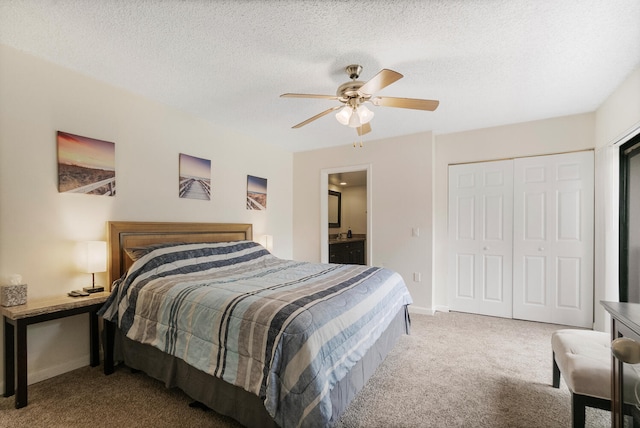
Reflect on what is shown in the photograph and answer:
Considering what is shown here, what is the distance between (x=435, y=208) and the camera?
13.6 feet

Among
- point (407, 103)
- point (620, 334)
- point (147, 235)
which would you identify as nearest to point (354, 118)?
point (407, 103)

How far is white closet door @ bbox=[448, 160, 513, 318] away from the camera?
3770mm

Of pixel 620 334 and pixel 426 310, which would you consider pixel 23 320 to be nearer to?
pixel 620 334

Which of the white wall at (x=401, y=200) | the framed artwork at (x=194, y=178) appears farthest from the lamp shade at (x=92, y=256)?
the white wall at (x=401, y=200)

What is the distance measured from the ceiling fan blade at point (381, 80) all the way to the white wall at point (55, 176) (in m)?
2.22

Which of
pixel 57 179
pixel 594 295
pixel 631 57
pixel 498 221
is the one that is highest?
pixel 631 57

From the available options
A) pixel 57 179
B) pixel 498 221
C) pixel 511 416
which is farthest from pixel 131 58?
pixel 498 221

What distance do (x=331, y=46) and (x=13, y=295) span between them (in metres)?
2.78

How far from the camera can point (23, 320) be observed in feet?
6.23

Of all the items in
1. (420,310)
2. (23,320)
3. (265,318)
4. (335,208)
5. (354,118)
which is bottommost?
(420,310)

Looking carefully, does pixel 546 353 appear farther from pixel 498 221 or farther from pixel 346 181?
pixel 346 181

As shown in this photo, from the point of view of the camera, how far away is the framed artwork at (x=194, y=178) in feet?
10.8

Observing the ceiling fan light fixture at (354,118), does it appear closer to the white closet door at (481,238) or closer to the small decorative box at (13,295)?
the white closet door at (481,238)

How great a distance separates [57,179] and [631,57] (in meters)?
4.49
